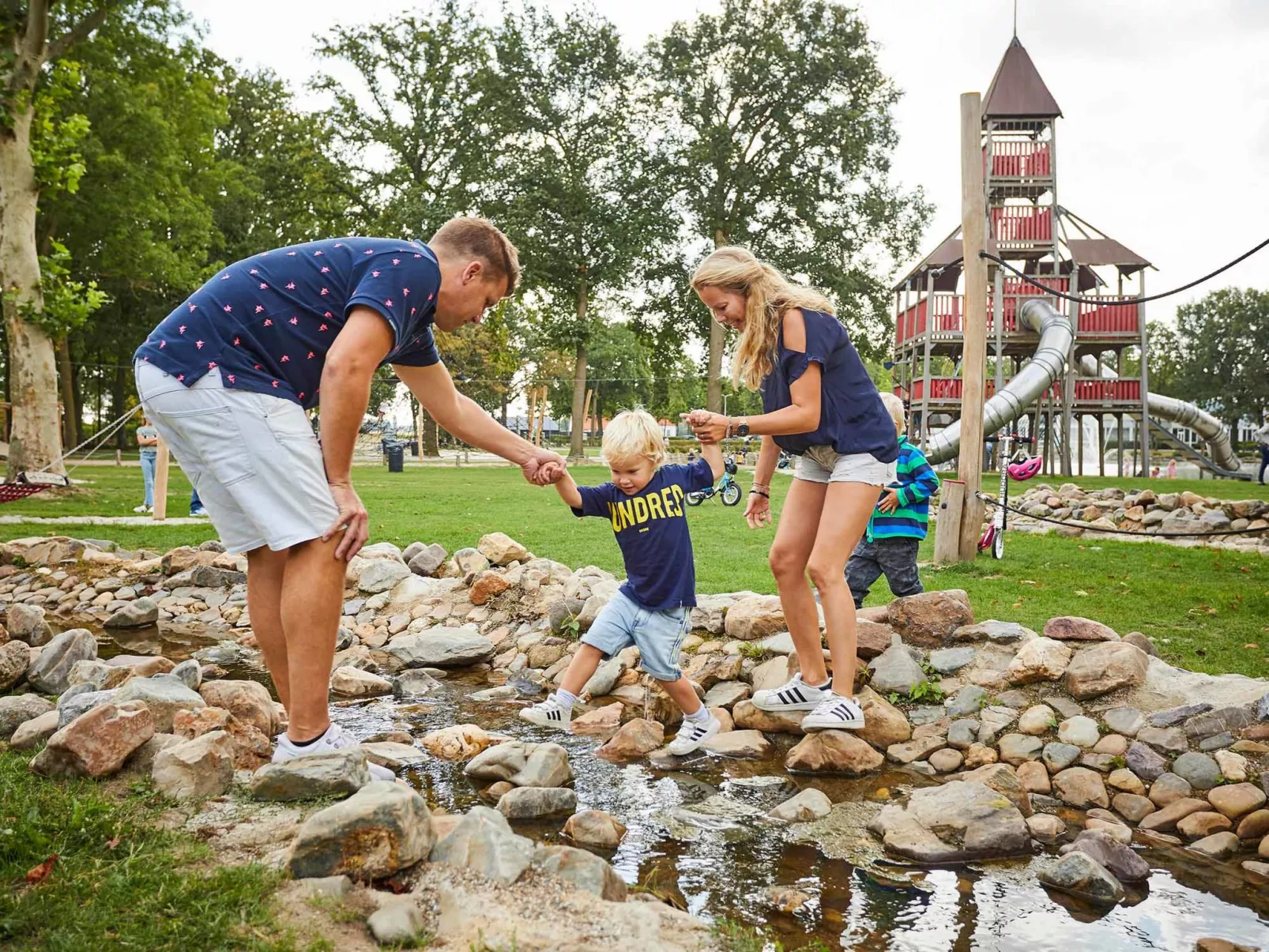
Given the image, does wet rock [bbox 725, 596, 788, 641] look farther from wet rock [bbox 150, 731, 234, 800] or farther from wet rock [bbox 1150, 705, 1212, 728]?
wet rock [bbox 150, 731, 234, 800]

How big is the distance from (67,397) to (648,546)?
92.6ft

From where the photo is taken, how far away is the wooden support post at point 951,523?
26.2ft

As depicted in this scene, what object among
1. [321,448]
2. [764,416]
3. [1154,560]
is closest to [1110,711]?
[764,416]

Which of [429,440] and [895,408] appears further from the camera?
[429,440]

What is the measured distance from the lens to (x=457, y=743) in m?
4.01

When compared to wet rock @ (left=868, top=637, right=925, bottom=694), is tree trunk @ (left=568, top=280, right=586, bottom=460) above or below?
above

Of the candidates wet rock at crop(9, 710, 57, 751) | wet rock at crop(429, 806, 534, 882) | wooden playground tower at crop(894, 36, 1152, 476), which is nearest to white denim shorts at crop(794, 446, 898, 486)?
wet rock at crop(429, 806, 534, 882)

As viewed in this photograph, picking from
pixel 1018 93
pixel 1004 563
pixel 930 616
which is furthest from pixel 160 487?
pixel 1018 93

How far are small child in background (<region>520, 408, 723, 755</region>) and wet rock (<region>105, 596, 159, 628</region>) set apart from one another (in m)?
4.26

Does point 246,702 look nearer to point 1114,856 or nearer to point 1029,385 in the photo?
point 1114,856

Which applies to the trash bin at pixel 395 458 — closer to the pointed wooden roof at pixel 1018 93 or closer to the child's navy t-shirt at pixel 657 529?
the pointed wooden roof at pixel 1018 93

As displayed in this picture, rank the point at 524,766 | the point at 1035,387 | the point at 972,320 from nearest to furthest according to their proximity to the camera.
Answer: the point at 524,766 < the point at 972,320 < the point at 1035,387

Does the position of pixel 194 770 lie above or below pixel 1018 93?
below

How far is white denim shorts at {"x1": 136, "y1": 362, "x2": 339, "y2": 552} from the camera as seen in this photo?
8.81ft
